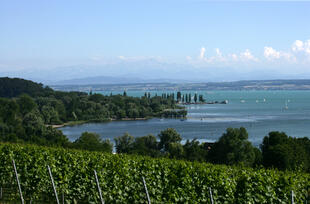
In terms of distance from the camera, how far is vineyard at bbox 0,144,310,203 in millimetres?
9406

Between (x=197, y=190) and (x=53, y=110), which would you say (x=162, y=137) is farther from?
(x=53, y=110)

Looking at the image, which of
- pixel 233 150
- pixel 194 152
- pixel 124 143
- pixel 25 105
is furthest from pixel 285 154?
pixel 25 105

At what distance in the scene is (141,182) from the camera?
10.1 metres

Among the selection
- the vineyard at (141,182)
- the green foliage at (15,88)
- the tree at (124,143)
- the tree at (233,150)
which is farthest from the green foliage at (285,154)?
the green foliage at (15,88)

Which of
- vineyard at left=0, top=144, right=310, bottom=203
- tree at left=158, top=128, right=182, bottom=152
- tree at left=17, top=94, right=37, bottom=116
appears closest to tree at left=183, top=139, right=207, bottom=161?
tree at left=158, top=128, right=182, bottom=152

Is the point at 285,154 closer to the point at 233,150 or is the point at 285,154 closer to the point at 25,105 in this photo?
the point at 233,150

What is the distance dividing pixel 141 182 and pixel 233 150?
74.2 feet

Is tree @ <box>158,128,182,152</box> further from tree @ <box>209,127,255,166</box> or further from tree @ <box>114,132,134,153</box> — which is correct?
tree @ <box>209,127,255,166</box>

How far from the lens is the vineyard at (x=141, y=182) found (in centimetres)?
941

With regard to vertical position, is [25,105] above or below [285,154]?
below

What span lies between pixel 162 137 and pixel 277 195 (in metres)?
33.4

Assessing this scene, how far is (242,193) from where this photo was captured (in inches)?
374

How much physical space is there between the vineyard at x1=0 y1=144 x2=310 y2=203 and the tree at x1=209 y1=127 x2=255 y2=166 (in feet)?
64.7

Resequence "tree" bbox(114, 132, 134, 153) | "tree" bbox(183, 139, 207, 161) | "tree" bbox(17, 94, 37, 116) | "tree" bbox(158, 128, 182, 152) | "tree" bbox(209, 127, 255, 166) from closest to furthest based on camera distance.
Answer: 1. "tree" bbox(209, 127, 255, 166)
2. "tree" bbox(183, 139, 207, 161)
3. "tree" bbox(114, 132, 134, 153)
4. "tree" bbox(158, 128, 182, 152)
5. "tree" bbox(17, 94, 37, 116)
